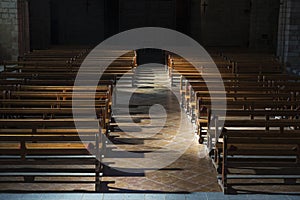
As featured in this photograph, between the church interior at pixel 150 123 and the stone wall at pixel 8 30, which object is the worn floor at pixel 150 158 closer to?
the church interior at pixel 150 123

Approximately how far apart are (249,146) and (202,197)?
117 cm

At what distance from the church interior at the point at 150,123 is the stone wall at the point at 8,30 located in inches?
1.4

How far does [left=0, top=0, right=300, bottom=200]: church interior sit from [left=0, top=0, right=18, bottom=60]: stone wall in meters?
0.04

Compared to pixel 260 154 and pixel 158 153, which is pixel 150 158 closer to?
pixel 158 153

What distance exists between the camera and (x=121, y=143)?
7570 mm

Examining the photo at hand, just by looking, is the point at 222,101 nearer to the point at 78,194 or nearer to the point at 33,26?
the point at 78,194

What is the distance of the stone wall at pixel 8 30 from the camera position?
16.9 meters

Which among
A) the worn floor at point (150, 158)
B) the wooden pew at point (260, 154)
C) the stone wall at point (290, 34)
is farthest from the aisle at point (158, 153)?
the stone wall at point (290, 34)

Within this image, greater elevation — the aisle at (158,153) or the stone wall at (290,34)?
the stone wall at (290,34)

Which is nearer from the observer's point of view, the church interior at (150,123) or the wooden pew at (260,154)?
the wooden pew at (260,154)

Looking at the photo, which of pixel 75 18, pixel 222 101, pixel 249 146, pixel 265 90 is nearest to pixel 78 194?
pixel 249 146

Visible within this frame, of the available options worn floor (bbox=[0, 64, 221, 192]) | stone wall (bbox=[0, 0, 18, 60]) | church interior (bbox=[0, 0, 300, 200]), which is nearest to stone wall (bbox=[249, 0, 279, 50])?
church interior (bbox=[0, 0, 300, 200])

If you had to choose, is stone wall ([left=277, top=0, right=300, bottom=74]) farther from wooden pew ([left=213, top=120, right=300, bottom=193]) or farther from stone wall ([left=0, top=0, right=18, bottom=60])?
wooden pew ([left=213, top=120, right=300, bottom=193])

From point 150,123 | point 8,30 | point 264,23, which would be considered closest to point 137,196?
point 150,123
